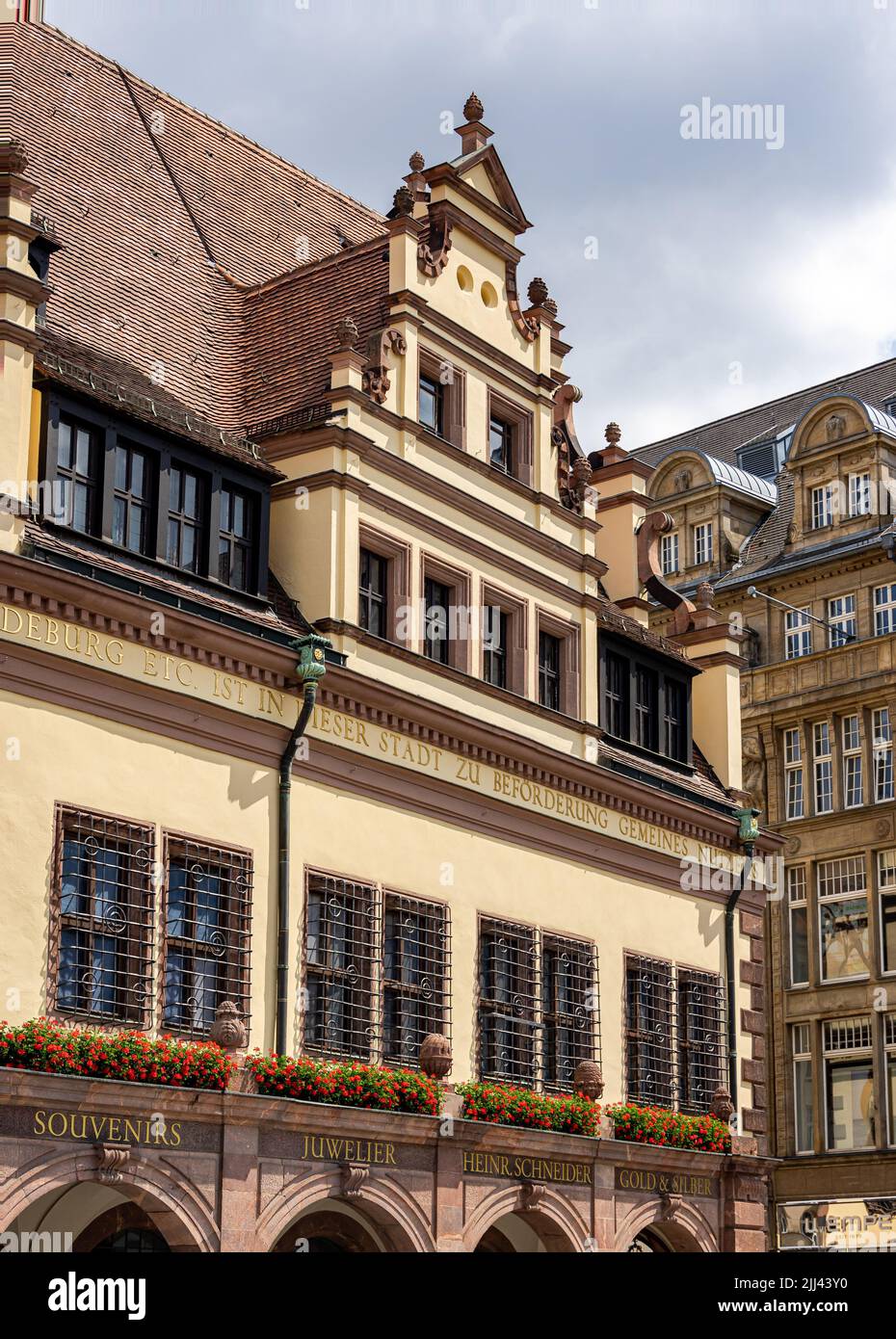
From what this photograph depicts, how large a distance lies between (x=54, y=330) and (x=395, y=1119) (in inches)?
402

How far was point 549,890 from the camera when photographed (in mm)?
28953

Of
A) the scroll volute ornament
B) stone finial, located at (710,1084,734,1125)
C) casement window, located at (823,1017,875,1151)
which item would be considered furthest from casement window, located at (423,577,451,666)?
casement window, located at (823,1017,875,1151)

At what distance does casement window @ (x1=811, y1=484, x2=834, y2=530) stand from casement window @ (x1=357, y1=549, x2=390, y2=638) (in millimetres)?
28511

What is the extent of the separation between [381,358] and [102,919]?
366 inches

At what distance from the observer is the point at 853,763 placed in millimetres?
51688

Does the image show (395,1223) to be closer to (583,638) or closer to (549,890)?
(549,890)

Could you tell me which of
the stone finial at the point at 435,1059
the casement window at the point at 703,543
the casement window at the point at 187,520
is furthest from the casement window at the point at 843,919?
the casement window at the point at 187,520

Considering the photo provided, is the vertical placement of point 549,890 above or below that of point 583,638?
below

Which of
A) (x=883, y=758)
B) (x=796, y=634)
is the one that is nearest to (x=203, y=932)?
(x=883, y=758)

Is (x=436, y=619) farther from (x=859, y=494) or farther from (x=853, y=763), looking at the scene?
(x=859, y=494)

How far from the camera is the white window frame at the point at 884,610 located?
51250mm
